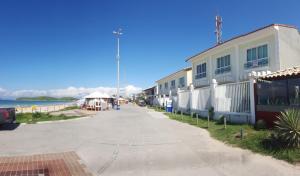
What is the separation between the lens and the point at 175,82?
161 ft

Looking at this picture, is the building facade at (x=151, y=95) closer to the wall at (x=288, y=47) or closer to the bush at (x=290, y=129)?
the wall at (x=288, y=47)

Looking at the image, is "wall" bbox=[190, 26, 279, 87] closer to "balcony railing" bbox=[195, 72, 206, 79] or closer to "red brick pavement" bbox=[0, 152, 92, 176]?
"balcony railing" bbox=[195, 72, 206, 79]

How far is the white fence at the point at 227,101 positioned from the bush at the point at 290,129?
5334mm

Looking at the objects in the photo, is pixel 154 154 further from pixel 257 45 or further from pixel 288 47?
pixel 257 45

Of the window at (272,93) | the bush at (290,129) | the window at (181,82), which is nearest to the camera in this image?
the bush at (290,129)

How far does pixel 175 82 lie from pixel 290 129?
40.5m

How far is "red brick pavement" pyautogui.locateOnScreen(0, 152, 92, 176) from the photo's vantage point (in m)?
7.19

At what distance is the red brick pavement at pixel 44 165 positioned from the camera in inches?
283

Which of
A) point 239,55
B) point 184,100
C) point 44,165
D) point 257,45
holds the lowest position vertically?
point 44,165

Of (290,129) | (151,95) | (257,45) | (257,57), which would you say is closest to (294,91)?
(290,129)

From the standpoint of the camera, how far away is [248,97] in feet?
49.2

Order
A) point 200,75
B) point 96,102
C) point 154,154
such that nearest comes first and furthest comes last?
1. point 154,154
2. point 200,75
3. point 96,102

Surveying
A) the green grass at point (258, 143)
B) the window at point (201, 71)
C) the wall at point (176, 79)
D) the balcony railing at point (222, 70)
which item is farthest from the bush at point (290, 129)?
the wall at point (176, 79)

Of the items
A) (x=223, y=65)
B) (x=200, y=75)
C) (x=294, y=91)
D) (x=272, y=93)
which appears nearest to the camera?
(x=294, y=91)
